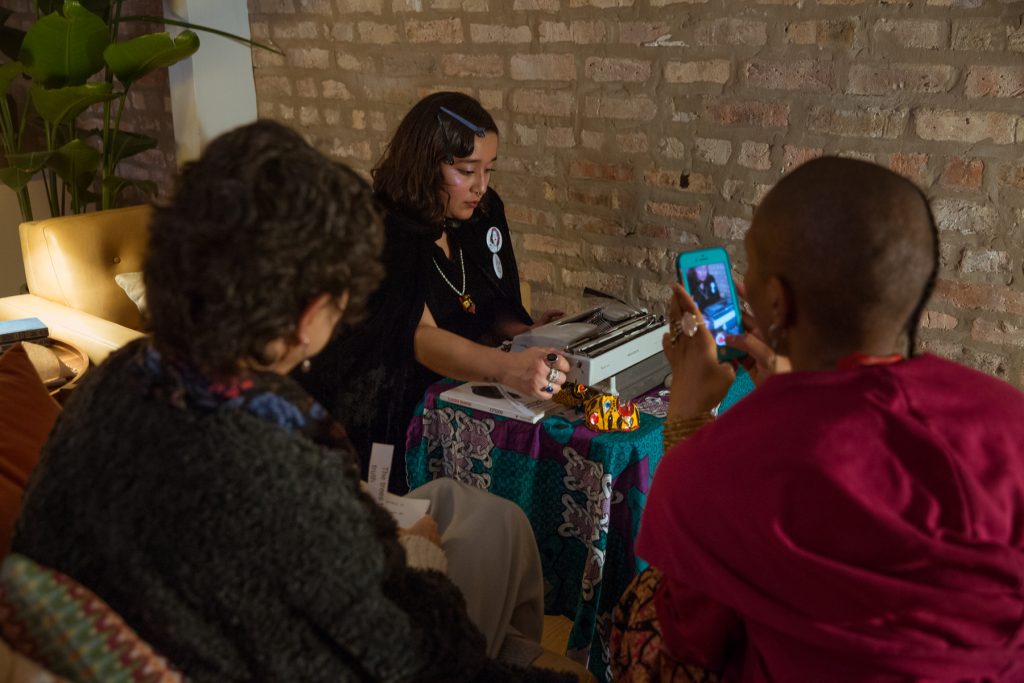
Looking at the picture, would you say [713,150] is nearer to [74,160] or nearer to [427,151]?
[427,151]

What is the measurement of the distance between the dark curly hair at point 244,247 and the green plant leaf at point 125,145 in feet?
9.06

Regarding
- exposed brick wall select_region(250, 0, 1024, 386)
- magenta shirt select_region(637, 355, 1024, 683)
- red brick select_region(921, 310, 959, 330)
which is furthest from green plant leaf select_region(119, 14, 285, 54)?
magenta shirt select_region(637, 355, 1024, 683)

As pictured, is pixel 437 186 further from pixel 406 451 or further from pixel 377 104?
pixel 377 104

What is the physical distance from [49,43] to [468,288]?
179 cm

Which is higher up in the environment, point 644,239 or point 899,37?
point 899,37

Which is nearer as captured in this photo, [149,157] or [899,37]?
[899,37]

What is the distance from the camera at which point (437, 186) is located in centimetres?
214

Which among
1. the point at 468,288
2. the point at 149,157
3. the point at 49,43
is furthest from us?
the point at 149,157

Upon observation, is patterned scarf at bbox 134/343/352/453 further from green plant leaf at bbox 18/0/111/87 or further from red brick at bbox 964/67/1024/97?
green plant leaf at bbox 18/0/111/87

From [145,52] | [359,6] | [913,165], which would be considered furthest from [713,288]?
[145,52]

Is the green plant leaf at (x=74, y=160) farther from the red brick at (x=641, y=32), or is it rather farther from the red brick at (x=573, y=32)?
the red brick at (x=641, y=32)

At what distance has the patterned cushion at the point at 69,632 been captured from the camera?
0.93m

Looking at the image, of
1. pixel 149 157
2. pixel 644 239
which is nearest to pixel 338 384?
pixel 644 239

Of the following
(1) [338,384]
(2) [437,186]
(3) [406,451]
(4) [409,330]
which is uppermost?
(2) [437,186]
